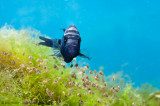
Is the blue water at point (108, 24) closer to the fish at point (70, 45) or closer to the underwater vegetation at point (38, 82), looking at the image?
the underwater vegetation at point (38, 82)

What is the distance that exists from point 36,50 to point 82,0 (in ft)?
151

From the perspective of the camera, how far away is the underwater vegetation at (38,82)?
10.5 ft

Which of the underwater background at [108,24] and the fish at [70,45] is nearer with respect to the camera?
the fish at [70,45]

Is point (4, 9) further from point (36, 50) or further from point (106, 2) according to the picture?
point (36, 50)

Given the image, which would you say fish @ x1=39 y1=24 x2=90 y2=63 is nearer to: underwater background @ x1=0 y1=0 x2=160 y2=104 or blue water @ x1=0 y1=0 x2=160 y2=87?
underwater background @ x1=0 y1=0 x2=160 y2=104

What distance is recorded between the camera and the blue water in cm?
5072

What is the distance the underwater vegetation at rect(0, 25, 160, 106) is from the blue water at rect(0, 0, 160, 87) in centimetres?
3769

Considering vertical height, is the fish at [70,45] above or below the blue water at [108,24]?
below

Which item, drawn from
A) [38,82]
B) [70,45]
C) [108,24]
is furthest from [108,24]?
[38,82]

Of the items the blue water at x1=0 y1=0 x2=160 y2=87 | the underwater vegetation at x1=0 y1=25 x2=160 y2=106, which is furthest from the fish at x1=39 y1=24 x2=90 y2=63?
the blue water at x1=0 y1=0 x2=160 y2=87

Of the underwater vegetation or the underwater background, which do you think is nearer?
the underwater vegetation

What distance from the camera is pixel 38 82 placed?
3520 millimetres

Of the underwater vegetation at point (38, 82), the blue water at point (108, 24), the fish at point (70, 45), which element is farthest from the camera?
the blue water at point (108, 24)

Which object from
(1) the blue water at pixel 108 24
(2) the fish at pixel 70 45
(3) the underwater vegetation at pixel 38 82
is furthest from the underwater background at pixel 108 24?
(2) the fish at pixel 70 45
